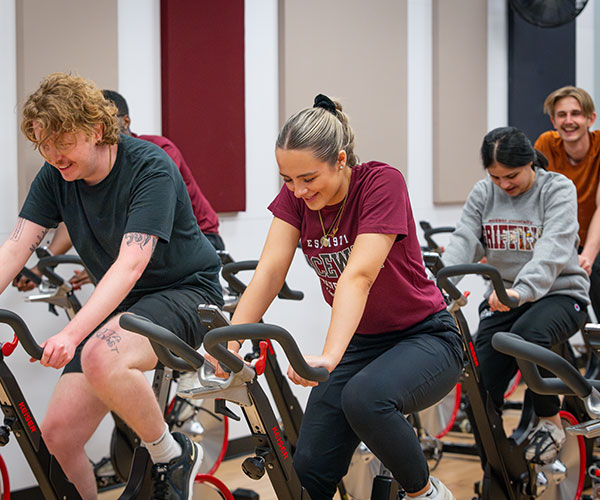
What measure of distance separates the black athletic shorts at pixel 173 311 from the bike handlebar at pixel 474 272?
2.61 ft

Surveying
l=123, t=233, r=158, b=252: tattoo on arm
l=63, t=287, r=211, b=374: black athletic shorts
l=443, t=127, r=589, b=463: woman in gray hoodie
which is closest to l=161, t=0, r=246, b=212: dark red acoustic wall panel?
l=443, t=127, r=589, b=463: woman in gray hoodie

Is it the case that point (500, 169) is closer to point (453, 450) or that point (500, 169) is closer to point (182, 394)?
point (453, 450)

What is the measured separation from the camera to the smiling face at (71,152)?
90.4 inches

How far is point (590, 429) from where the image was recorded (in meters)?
1.84

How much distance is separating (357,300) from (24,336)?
2.85 feet

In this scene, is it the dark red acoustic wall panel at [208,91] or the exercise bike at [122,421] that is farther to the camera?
the dark red acoustic wall panel at [208,91]

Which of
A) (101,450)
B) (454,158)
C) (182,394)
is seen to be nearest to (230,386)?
(182,394)

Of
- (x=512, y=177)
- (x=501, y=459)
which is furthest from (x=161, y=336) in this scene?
(x=512, y=177)

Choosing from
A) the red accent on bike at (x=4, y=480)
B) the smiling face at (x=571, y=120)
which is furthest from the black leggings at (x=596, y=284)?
the red accent on bike at (x=4, y=480)

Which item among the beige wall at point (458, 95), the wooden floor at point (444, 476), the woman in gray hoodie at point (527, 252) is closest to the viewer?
the woman in gray hoodie at point (527, 252)

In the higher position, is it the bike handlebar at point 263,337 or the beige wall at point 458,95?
the beige wall at point 458,95

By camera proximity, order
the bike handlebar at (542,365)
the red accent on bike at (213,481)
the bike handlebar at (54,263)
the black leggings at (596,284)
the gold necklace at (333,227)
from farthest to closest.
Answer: the black leggings at (596,284) < the bike handlebar at (54,263) < the red accent on bike at (213,481) < the gold necklace at (333,227) < the bike handlebar at (542,365)

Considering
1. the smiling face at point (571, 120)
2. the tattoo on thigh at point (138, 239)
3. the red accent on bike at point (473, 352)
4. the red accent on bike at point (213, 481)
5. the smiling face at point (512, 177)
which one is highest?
the smiling face at point (571, 120)

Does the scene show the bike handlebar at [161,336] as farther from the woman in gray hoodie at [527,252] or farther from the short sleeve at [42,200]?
the woman in gray hoodie at [527,252]
